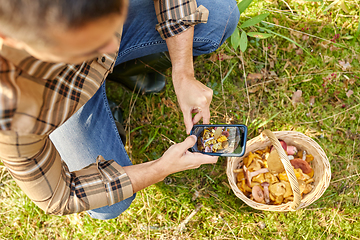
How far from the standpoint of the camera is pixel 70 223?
7.45 ft

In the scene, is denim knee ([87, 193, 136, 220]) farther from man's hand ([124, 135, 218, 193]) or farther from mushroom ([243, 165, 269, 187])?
mushroom ([243, 165, 269, 187])

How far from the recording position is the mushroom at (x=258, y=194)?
186cm

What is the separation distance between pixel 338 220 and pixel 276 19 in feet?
6.82

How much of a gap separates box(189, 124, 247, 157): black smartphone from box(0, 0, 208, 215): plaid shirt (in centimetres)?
58

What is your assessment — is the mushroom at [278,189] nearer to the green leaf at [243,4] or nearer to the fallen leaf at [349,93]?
the fallen leaf at [349,93]

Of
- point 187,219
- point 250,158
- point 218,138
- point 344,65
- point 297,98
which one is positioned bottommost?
point 187,219

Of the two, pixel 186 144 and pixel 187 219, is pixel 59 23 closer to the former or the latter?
pixel 186 144

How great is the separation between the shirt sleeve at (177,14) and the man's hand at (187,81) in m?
0.05

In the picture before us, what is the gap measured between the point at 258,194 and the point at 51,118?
1629 millimetres

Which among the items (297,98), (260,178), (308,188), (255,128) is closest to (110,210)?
(260,178)

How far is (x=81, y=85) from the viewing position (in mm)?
1188

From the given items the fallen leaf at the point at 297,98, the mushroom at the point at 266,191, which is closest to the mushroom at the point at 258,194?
the mushroom at the point at 266,191

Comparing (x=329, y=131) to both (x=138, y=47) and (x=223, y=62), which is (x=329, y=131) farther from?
(x=138, y=47)

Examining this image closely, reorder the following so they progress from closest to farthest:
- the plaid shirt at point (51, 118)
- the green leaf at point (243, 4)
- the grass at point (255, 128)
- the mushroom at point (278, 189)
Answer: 1. the plaid shirt at point (51, 118)
2. the green leaf at point (243, 4)
3. the mushroom at point (278, 189)
4. the grass at point (255, 128)
